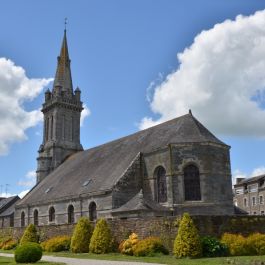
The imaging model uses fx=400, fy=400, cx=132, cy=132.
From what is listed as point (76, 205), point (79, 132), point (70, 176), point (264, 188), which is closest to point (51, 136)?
point (79, 132)

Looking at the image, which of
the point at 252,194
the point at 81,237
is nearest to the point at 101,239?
the point at 81,237

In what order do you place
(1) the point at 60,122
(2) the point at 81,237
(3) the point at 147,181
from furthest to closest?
(1) the point at 60,122, (3) the point at 147,181, (2) the point at 81,237

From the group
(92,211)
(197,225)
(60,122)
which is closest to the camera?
(197,225)

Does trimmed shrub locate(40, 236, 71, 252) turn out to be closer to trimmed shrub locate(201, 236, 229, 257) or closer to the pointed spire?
trimmed shrub locate(201, 236, 229, 257)

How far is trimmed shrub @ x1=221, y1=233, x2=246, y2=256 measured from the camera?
1720 cm

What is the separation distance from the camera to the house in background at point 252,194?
5989cm

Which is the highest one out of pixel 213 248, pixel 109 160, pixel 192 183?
pixel 109 160

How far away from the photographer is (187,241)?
17.0m

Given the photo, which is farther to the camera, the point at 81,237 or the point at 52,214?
the point at 52,214

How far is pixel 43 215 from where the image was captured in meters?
37.8

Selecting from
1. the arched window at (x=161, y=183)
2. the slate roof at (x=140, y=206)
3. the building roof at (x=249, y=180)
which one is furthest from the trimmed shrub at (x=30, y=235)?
the building roof at (x=249, y=180)

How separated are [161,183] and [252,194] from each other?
121 ft

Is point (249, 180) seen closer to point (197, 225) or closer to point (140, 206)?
point (140, 206)

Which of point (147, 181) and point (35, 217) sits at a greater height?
point (147, 181)
